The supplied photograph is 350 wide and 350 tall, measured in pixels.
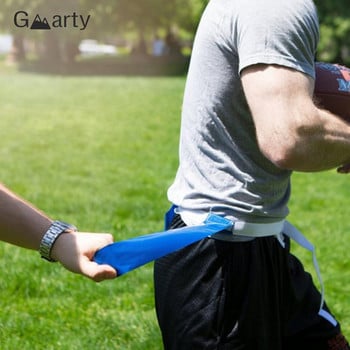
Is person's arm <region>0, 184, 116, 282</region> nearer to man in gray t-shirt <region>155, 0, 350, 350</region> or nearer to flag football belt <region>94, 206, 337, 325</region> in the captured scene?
flag football belt <region>94, 206, 337, 325</region>

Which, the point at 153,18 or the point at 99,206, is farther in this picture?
the point at 153,18

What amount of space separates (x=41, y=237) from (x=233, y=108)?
707mm

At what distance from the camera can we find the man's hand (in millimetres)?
2248

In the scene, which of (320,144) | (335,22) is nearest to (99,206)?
(320,144)

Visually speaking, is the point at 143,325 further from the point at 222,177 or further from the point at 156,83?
the point at 156,83

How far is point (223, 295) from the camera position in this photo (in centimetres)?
260

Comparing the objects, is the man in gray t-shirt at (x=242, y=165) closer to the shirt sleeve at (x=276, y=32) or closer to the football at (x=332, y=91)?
the shirt sleeve at (x=276, y=32)

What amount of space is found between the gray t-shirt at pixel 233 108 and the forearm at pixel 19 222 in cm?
56

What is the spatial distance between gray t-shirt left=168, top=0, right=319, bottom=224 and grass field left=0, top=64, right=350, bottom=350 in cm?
189

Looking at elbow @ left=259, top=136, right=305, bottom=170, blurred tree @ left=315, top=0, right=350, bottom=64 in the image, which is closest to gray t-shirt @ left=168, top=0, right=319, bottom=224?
elbow @ left=259, top=136, right=305, bottom=170

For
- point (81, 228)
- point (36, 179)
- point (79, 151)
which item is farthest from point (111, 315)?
point (79, 151)

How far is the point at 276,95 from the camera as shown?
2.19 metres

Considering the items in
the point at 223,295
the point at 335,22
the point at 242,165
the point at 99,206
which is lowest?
the point at 335,22

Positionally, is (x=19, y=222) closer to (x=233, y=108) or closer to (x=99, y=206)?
(x=233, y=108)
